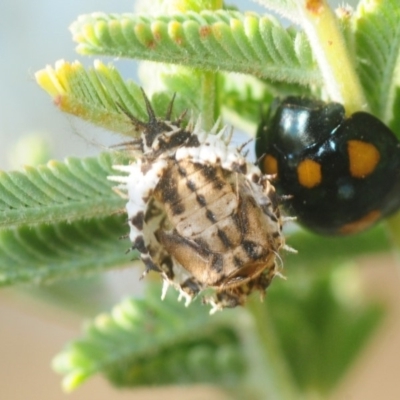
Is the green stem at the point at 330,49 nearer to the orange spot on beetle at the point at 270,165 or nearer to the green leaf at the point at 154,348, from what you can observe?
the orange spot on beetle at the point at 270,165

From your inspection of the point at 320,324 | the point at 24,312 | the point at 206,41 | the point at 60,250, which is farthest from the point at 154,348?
the point at 24,312

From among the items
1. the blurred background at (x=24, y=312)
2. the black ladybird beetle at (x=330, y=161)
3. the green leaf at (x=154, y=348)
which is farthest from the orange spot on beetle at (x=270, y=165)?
the blurred background at (x=24, y=312)

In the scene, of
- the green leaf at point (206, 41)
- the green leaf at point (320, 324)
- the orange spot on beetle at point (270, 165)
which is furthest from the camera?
the green leaf at point (320, 324)

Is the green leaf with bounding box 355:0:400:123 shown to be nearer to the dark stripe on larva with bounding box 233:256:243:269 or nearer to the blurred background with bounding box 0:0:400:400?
the dark stripe on larva with bounding box 233:256:243:269

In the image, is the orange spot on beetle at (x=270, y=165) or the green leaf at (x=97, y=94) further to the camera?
the orange spot on beetle at (x=270, y=165)

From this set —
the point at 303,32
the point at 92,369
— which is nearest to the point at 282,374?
the point at 92,369
